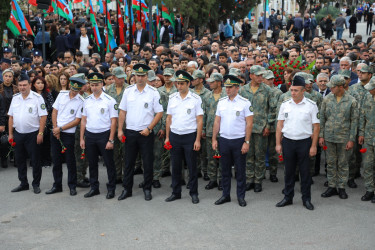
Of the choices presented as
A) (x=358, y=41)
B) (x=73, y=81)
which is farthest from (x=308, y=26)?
(x=73, y=81)

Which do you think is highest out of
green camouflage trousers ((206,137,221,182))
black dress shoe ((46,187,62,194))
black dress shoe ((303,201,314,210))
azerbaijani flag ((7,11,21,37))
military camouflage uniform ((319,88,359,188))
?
azerbaijani flag ((7,11,21,37))

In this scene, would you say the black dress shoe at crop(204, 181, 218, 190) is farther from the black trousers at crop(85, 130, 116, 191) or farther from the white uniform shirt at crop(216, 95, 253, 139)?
the black trousers at crop(85, 130, 116, 191)

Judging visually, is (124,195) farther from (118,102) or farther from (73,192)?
(118,102)

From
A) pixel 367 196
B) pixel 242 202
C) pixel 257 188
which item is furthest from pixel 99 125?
pixel 367 196

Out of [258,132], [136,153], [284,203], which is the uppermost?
[258,132]

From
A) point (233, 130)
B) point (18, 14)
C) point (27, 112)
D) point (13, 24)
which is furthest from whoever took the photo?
point (18, 14)

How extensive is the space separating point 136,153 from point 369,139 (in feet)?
12.3

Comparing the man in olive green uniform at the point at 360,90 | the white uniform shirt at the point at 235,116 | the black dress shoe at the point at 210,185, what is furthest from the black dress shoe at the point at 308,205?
the black dress shoe at the point at 210,185

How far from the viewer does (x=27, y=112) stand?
908 cm

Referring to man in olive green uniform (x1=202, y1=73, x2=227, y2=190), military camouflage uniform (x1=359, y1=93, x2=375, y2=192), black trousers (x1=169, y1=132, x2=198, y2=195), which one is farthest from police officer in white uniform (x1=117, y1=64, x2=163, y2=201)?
military camouflage uniform (x1=359, y1=93, x2=375, y2=192)

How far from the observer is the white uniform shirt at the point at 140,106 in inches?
338

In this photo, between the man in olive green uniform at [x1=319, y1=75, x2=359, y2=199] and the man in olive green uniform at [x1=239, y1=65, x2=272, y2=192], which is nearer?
the man in olive green uniform at [x1=319, y1=75, x2=359, y2=199]

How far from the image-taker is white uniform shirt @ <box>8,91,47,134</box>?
29.8 ft

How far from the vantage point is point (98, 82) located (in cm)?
865
